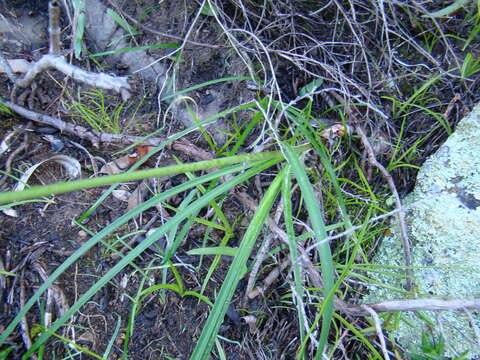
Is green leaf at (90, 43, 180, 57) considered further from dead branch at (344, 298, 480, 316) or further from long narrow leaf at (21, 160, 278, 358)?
dead branch at (344, 298, 480, 316)

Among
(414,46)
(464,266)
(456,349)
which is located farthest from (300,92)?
(456,349)

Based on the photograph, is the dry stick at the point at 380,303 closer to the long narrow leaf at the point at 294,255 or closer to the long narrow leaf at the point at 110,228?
the long narrow leaf at the point at 294,255

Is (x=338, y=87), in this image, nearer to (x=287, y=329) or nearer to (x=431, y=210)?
(x=431, y=210)

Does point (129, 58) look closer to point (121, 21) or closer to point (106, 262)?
point (121, 21)

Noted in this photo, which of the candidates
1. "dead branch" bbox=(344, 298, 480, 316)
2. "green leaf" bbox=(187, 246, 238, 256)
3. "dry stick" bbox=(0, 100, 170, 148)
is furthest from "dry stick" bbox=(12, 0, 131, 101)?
"dead branch" bbox=(344, 298, 480, 316)

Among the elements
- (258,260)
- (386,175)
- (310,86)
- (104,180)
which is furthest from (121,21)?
(386,175)

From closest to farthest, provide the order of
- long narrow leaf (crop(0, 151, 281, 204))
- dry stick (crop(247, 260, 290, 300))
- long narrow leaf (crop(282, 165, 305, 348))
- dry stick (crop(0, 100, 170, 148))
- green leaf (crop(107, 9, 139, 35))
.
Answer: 1. long narrow leaf (crop(0, 151, 281, 204))
2. long narrow leaf (crop(282, 165, 305, 348))
3. dry stick (crop(247, 260, 290, 300))
4. dry stick (crop(0, 100, 170, 148))
5. green leaf (crop(107, 9, 139, 35))
